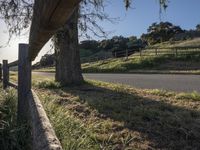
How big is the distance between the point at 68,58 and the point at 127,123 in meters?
7.90

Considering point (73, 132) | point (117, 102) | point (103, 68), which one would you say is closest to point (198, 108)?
point (117, 102)

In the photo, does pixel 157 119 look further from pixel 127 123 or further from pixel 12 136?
pixel 12 136

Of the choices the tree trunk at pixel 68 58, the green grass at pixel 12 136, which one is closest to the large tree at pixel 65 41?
the tree trunk at pixel 68 58

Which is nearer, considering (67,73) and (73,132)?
(73,132)

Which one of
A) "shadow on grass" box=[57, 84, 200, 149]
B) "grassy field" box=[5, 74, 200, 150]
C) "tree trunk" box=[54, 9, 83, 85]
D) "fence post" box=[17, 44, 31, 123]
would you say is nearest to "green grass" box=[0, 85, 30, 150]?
"fence post" box=[17, 44, 31, 123]

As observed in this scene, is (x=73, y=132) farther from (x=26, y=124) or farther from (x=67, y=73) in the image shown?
(x=67, y=73)

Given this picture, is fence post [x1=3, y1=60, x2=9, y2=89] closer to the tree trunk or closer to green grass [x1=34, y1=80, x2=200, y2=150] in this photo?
green grass [x1=34, y1=80, x2=200, y2=150]

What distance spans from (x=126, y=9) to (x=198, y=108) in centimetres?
232

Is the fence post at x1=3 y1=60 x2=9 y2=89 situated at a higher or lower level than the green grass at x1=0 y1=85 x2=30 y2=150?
higher

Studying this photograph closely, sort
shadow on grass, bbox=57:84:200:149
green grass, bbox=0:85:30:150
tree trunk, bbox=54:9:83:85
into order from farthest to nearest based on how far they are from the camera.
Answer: tree trunk, bbox=54:9:83:85, shadow on grass, bbox=57:84:200:149, green grass, bbox=0:85:30:150

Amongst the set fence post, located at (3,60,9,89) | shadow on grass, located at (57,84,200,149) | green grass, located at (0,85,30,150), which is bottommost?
shadow on grass, located at (57,84,200,149)

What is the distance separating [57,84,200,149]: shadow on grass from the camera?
6.15m

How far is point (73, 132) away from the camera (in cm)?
536

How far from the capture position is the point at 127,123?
6992mm
